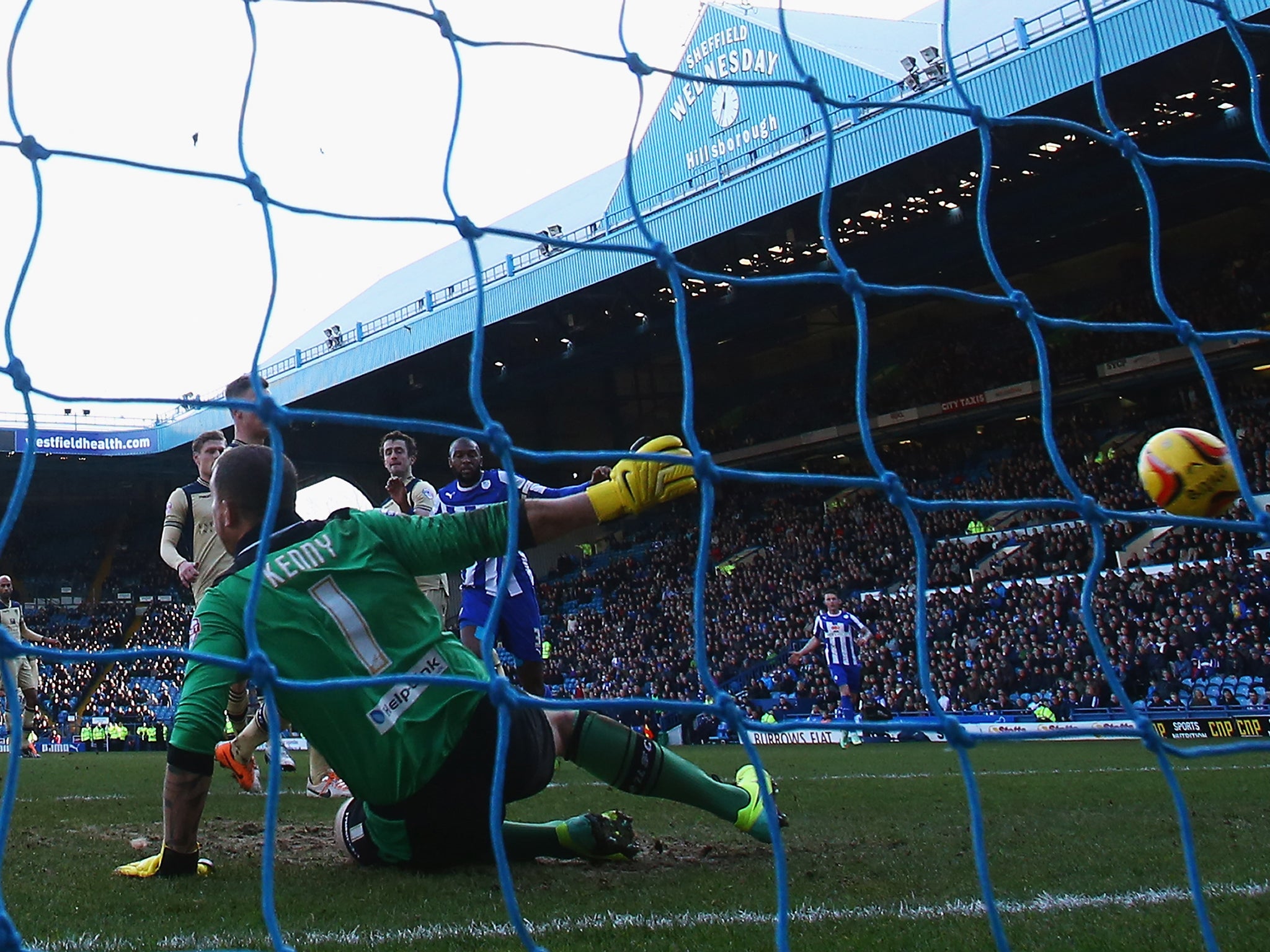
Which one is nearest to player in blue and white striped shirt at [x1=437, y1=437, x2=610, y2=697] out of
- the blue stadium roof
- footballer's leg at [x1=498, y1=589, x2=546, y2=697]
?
footballer's leg at [x1=498, y1=589, x2=546, y2=697]

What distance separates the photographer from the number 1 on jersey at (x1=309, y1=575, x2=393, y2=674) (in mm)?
2668

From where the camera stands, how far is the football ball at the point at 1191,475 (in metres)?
3.15

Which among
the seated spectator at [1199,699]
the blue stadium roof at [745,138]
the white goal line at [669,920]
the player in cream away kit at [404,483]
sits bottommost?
the seated spectator at [1199,699]

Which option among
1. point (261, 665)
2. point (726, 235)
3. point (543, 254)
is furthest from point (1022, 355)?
point (261, 665)

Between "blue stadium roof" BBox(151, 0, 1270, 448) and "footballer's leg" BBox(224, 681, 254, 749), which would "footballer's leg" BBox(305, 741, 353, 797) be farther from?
"blue stadium roof" BBox(151, 0, 1270, 448)

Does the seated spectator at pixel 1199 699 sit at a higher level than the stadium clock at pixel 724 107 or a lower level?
lower

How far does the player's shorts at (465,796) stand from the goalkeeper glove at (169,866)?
1.50 feet

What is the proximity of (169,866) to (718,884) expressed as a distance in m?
1.43

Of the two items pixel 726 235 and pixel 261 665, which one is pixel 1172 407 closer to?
pixel 726 235

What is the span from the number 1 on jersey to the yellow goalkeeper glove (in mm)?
668

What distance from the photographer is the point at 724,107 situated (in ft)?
74.1

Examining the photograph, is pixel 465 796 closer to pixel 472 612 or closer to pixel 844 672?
pixel 472 612

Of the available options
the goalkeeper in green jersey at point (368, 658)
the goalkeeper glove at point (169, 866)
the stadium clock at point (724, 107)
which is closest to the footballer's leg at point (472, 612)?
the goalkeeper glove at point (169, 866)

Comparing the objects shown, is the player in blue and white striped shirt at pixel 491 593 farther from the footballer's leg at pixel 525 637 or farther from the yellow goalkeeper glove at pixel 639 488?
the yellow goalkeeper glove at pixel 639 488
